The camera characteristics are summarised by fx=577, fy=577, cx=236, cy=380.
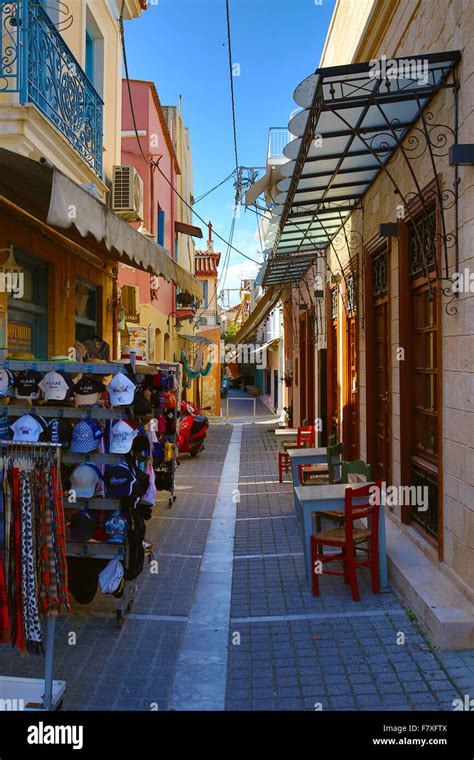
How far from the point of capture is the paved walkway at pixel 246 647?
132 inches

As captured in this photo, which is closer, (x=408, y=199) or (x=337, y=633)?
(x=337, y=633)

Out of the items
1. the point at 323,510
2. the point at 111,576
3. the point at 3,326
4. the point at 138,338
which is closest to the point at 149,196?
the point at 138,338

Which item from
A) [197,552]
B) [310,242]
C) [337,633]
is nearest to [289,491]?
[197,552]

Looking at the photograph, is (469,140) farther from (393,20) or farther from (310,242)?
(310,242)

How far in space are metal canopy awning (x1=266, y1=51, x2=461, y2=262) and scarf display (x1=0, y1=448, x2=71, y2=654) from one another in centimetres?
336

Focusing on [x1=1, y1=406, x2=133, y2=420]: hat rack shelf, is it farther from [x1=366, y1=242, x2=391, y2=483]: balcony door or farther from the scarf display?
[x1=366, y1=242, x2=391, y2=483]: balcony door

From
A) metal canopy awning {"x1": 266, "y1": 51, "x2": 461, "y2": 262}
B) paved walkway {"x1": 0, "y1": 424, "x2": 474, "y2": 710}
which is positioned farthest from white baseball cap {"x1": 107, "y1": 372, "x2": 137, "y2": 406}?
metal canopy awning {"x1": 266, "y1": 51, "x2": 461, "y2": 262}

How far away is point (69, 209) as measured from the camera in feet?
13.4

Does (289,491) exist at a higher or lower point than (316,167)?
lower

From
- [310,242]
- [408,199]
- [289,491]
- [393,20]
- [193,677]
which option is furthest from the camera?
[310,242]

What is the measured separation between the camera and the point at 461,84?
4.10 metres

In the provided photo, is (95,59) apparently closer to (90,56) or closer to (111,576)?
(90,56)

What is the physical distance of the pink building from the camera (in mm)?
13750
